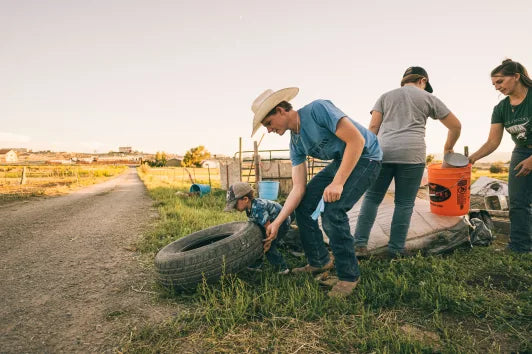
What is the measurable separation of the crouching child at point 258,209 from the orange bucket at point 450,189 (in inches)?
77.6

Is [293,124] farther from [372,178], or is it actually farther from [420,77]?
[420,77]

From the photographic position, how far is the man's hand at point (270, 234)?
258 centimetres

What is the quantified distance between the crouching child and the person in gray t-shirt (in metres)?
0.89

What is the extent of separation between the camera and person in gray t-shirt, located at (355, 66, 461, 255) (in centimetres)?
286

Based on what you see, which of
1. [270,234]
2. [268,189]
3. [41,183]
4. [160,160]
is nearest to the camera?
[270,234]

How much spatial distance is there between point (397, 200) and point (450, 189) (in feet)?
3.04

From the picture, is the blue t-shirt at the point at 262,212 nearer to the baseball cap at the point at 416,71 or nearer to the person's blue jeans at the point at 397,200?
the person's blue jeans at the point at 397,200

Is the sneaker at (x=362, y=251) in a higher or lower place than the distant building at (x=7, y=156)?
lower

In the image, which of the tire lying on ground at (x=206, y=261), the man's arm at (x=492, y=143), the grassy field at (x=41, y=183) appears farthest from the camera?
the grassy field at (x=41, y=183)

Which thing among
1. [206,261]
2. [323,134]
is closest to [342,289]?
[206,261]

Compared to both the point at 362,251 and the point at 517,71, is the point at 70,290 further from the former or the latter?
the point at 517,71

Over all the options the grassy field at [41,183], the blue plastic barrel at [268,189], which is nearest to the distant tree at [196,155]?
the grassy field at [41,183]

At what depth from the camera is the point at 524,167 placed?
3.08 meters

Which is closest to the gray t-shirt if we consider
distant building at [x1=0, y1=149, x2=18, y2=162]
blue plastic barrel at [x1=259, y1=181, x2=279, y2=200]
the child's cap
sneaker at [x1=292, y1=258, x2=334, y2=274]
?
sneaker at [x1=292, y1=258, x2=334, y2=274]
